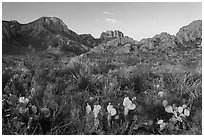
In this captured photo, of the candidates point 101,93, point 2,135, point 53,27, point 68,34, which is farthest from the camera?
point 53,27

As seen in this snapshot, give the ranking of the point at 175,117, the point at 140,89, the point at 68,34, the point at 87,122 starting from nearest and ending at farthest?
the point at 87,122 < the point at 175,117 < the point at 140,89 < the point at 68,34

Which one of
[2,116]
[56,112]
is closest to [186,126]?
[56,112]

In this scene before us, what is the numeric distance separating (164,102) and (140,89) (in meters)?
0.89

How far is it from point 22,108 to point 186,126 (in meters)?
1.78

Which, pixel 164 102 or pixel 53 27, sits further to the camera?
pixel 53 27

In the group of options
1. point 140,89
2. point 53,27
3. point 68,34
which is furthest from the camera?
point 53,27

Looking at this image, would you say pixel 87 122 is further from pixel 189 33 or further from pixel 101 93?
pixel 189 33

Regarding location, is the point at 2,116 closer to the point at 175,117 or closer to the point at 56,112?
the point at 56,112

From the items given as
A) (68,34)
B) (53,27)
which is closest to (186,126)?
(68,34)

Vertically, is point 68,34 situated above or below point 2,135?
above

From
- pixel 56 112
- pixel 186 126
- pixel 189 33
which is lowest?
pixel 186 126

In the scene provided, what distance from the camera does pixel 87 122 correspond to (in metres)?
2.79

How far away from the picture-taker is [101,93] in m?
3.67

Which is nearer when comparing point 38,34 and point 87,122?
point 87,122
